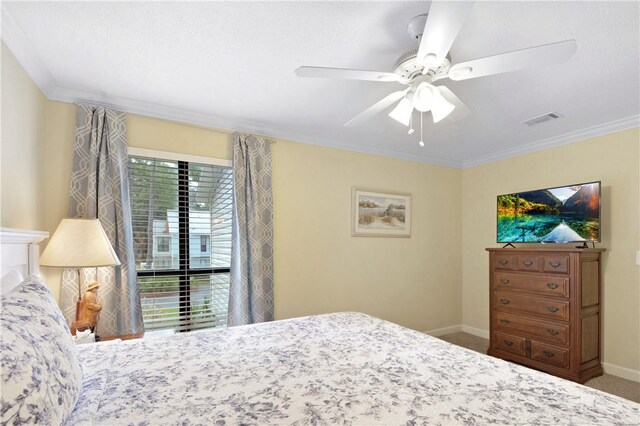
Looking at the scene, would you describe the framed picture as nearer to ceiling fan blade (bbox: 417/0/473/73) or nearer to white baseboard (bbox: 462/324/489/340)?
white baseboard (bbox: 462/324/489/340)

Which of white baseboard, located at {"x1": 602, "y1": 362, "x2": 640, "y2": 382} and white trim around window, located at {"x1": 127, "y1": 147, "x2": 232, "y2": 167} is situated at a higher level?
white trim around window, located at {"x1": 127, "y1": 147, "x2": 232, "y2": 167}

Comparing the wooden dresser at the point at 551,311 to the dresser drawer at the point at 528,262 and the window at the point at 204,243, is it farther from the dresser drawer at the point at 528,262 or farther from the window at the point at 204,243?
the window at the point at 204,243

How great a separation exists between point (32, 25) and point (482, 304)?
5.02m

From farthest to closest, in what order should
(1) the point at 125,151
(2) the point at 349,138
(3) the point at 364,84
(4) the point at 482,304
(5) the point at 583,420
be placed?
(4) the point at 482,304 < (2) the point at 349,138 < (1) the point at 125,151 < (3) the point at 364,84 < (5) the point at 583,420

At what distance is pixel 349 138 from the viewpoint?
364 cm

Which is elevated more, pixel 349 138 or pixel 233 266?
pixel 349 138

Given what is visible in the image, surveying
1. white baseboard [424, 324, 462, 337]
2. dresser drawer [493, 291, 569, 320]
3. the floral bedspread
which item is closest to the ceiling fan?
the floral bedspread

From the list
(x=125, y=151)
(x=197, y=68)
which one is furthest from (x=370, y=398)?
(x=125, y=151)

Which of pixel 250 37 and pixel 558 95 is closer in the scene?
pixel 250 37

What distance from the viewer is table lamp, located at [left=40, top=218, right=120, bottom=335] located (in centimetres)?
204

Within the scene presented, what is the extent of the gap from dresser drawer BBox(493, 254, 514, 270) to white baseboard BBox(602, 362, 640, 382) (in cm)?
120

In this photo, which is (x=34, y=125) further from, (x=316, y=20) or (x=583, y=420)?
(x=583, y=420)

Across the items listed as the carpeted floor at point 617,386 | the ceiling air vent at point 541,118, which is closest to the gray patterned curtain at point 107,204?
the ceiling air vent at point 541,118

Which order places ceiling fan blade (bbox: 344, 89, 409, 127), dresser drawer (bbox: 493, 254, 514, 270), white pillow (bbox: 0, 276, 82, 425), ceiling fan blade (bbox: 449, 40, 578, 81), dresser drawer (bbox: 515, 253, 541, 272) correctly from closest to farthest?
white pillow (bbox: 0, 276, 82, 425) < ceiling fan blade (bbox: 449, 40, 578, 81) < ceiling fan blade (bbox: 344, 89, 409, 127) < dresser drawer (bbox: 515, 253, 541, 272) < dresser drawer (bbox: 493, 254, 514, 270)
